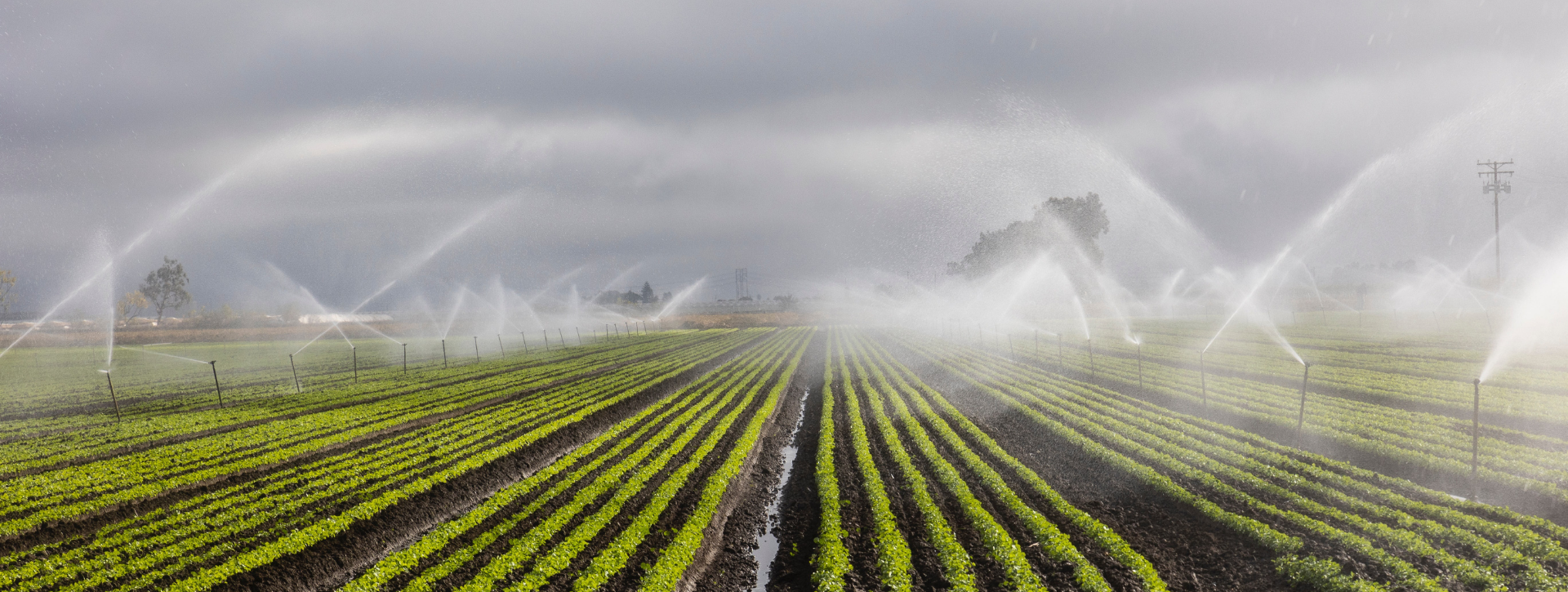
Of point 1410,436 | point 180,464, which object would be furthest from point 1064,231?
point 180,464

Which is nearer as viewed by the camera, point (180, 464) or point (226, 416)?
point (180, 464)

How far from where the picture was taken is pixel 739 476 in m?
18.1

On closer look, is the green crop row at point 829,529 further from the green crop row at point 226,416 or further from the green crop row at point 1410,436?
the green crop row at point 226,416

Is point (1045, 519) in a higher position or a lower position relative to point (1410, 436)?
lower

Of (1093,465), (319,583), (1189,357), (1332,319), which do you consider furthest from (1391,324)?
(319,583)

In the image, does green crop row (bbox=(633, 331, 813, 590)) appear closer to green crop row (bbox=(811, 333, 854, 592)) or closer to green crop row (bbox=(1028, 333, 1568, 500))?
green crop row (bbox=(811, 333, 854, 592))

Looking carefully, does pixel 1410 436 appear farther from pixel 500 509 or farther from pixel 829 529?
pixel 500 509

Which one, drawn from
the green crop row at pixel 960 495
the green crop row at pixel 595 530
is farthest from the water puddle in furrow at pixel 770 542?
the green crop row at pixel 960 495

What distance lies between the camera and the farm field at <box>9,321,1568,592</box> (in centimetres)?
1151

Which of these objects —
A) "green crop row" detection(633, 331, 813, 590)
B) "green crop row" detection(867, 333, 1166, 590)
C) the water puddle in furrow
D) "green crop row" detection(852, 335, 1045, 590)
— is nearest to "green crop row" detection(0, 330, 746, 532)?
"green crop row" detection(633, 331, 813, 590)

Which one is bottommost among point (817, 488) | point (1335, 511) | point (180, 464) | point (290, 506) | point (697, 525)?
point (817, 488)

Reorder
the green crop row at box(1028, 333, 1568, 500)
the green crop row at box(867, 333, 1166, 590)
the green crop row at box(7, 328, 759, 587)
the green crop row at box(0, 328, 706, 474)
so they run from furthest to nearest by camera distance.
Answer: the green crop row at box(0, 328, 706, 474), the green crop row at box(1028, 333, 1568, 500), the green crop row at box(7, 328, 759, 587), the green crop row at box(867, 333, 1166, 590)

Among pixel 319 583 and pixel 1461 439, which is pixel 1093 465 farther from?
pixel 319 583

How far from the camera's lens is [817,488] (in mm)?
17484
